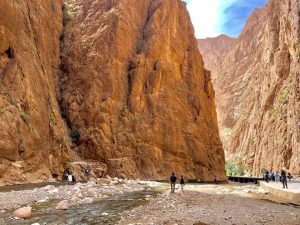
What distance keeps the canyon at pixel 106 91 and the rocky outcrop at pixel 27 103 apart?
4.8 inches

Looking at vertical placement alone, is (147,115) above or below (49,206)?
above

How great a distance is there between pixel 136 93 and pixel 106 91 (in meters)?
4.60

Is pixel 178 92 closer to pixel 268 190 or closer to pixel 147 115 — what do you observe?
pixel 147 115

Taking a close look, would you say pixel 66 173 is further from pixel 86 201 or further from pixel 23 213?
pixel 23 213

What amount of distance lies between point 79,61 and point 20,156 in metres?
23.9

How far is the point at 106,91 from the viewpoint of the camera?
51688 mm

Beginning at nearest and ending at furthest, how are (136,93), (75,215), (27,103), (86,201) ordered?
1. (75,215)
2. (86,201)
3. (27,103)
4. (136,93)

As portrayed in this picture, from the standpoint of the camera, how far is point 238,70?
15700 centimetres

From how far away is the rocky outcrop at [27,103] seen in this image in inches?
1262

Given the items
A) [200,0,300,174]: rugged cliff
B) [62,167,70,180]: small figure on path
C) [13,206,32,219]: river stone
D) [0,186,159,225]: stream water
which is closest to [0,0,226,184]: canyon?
[62,167,70,180]: small figure on path

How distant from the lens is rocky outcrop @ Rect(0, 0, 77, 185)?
32.1 meters

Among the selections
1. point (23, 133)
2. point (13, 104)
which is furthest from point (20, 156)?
point (13, 104)

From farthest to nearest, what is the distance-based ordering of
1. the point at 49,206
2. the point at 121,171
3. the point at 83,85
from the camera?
the point at 83,85 < the point at 121,171 < the point at 49,206

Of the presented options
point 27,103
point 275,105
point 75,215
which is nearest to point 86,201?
point 75,215
